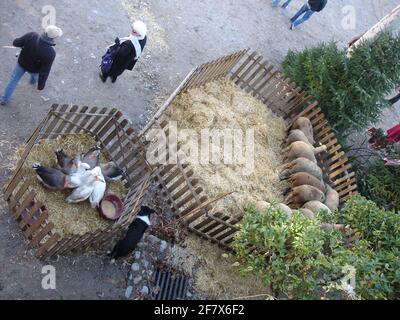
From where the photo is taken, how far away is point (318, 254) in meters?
6.39

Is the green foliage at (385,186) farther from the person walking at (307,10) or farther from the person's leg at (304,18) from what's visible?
the person's leg at (304,18)

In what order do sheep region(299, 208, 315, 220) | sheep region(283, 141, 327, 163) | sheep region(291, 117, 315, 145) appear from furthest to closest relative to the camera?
sheep region(291, 117, 315, 145)
sheep region(283, 141, 327, 163)
sheep region(299, 208, 315, 220)

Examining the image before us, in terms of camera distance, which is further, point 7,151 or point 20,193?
point 7,151

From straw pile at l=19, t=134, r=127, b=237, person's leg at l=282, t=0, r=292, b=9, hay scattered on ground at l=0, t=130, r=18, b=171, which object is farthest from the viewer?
person's leg at l=282, t=0, r=292, b=9

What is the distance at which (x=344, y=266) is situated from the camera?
20.5 feet

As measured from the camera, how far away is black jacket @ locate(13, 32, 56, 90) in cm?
784

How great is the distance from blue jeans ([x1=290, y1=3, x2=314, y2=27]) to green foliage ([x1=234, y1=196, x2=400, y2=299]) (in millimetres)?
7917

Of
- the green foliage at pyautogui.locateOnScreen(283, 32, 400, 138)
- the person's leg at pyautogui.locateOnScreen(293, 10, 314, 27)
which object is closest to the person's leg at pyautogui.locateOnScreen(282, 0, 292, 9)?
the person's leg at pyautogui.locateOnScreen(293, 10, 314, 27)

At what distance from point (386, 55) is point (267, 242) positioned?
608cm

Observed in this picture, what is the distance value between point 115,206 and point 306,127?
505 cm

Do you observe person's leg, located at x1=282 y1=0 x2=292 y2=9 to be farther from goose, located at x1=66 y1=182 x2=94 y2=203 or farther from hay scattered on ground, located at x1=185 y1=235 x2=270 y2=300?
goose, located at x1=66 y1=182 x2=94 y2=203

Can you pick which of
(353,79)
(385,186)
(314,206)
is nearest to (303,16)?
(353,79)

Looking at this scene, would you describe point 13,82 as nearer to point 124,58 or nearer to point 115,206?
point 124,58

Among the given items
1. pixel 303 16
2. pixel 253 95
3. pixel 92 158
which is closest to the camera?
pixel 92 158
